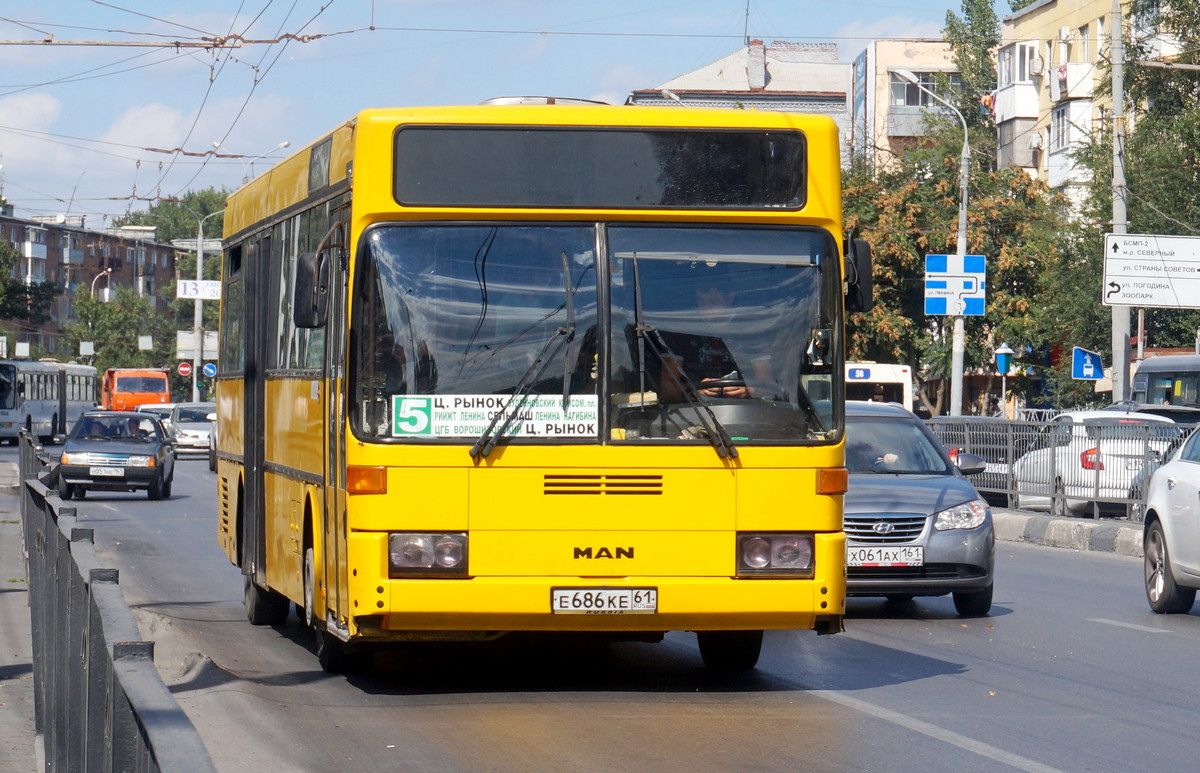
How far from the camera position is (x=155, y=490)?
3092 cm

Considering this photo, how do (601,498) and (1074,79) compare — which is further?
(1074,79)

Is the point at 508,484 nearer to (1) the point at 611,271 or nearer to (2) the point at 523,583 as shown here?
(2) the point at 523,583

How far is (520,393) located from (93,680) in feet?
13.5

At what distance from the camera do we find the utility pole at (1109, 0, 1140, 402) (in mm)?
31359

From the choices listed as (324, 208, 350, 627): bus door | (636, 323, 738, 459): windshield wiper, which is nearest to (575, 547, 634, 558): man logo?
(636, 323, 738, 459): windshield wiper

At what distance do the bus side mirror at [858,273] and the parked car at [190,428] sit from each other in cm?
4433

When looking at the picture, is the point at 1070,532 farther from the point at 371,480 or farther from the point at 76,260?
the point at 76,260

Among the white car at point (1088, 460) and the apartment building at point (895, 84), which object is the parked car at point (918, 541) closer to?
the white car at point (1088, 460)

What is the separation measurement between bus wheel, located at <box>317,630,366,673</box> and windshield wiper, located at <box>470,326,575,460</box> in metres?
1.72

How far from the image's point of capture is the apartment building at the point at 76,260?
140m

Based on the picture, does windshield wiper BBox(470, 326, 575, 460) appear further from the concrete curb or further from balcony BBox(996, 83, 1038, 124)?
balcony BBox(996, 83, 1038, 124)

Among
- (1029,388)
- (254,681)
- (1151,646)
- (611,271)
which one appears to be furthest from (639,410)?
(1029,388)

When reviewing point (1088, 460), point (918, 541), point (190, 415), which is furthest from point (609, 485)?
point (190, 415)

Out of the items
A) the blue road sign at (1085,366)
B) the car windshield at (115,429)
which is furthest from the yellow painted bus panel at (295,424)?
the blue road sign at (1085,366)
